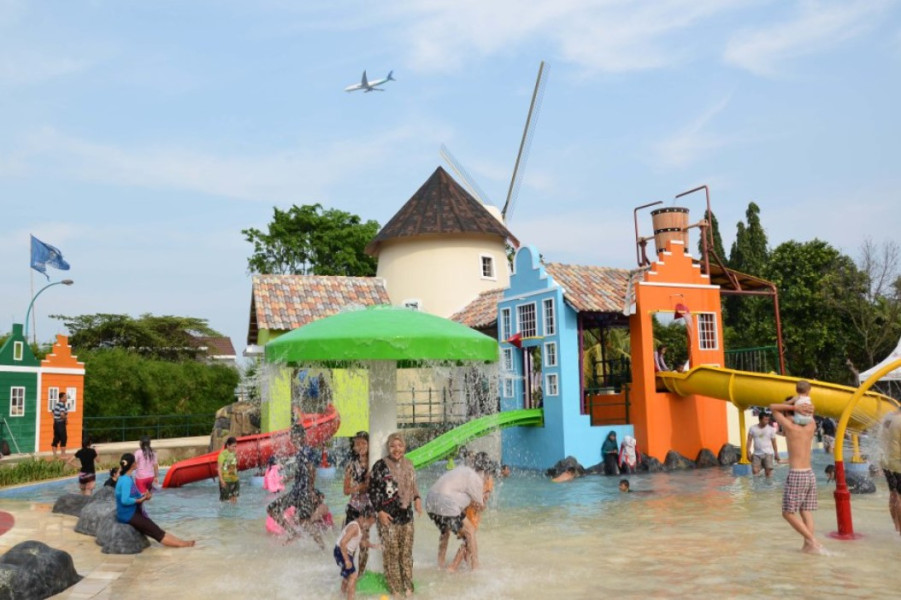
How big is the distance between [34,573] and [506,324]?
17.7 metres

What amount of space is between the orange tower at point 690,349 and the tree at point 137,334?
116 ft

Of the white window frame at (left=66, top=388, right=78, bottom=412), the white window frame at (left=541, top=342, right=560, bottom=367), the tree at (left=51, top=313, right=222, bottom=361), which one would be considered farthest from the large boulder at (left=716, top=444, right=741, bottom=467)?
the tree at (left=51, top=313, right=222, bottom=361)

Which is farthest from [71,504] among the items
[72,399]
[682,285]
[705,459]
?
[682,285]

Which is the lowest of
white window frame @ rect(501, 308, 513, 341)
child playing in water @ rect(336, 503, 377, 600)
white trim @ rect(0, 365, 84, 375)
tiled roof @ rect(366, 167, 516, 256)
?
child playing in water @ rect(336, 503, 377, 600)

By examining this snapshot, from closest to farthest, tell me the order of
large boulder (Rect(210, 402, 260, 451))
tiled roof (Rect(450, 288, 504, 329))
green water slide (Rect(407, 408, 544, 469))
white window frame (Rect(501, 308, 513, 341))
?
1. green water slide (Rect(407, 408, 544, 469))
2. white window frame (Rect(501, 308, 513, 341))
3. large boulder (Rect(210, 402, 260, 451))
4. tiled roof (Rect(450, 288, 504, 329))

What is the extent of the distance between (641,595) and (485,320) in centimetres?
1861

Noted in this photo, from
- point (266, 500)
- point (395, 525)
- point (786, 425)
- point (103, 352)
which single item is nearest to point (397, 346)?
point (395, 525)

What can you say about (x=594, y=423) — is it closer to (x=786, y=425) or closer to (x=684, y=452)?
(x=684, y=452)

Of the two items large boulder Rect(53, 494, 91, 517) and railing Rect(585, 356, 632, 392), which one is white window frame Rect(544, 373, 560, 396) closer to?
railing Rect(585, 356, 632, 392)

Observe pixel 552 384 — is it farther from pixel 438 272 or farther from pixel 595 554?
pixel 595 554

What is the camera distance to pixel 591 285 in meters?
23.3

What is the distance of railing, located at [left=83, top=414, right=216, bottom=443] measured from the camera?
31.2 meters

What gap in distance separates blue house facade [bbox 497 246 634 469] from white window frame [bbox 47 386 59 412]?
54.9 feet

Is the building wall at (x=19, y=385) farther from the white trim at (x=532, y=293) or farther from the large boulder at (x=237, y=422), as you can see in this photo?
the white trim at (x=532, y=293)
